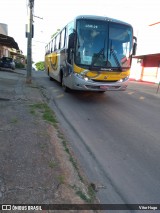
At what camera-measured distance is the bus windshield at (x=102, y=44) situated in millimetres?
8914

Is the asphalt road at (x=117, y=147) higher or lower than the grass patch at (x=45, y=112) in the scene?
lower

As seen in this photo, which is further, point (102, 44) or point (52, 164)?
point (102, 44)

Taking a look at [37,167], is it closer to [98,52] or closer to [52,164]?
[52,164]

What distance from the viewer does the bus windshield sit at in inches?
351

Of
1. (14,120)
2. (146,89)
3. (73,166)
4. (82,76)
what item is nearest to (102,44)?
(82,76)

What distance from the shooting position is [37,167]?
355 centimetres

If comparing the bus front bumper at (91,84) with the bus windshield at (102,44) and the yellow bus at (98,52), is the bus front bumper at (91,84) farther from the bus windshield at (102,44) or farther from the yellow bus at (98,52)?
the bus windshield at (102,44)

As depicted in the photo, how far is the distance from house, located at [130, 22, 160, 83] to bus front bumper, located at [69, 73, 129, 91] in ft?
54.0

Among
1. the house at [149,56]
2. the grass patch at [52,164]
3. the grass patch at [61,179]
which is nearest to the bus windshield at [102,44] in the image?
the grass patch at [52,164]

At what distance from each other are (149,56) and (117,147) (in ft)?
85.4

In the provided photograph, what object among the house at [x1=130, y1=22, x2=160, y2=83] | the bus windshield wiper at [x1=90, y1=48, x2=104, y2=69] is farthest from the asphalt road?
the house at [x1=130, y1=22, x2=160, y2=83]

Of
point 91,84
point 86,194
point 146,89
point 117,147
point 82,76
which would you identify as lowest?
point 146,89

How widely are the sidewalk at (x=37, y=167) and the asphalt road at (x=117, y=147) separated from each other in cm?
36

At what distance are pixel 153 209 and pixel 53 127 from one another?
10.7 ft
